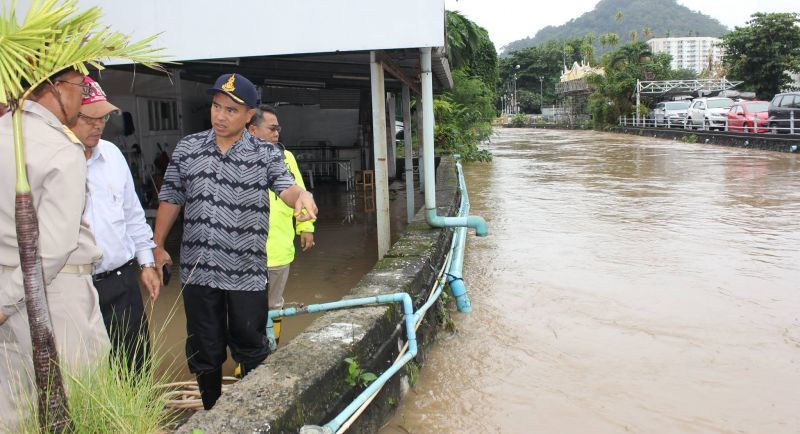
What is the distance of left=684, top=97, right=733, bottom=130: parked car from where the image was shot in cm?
2708

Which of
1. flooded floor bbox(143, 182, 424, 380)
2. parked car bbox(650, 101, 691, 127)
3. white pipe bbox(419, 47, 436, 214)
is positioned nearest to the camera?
flooded floor bbox(143, 182, 424, 380)

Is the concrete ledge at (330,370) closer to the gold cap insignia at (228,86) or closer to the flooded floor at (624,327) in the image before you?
the flooded floor at (624,327)

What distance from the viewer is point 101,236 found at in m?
2.96

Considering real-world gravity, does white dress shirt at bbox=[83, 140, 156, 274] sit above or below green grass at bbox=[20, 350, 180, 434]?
above

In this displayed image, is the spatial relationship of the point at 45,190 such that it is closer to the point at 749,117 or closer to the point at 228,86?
the point at 228,86

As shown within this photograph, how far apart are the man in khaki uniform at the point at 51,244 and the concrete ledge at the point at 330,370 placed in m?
0.53

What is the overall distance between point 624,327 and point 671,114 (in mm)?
30395

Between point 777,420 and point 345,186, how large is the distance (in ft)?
38.1

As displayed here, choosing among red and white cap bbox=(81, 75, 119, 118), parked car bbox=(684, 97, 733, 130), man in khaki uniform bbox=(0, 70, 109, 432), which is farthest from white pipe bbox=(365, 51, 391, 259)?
parked car bbox=(684, 97, 733, 130)

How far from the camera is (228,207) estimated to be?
313 centimetres

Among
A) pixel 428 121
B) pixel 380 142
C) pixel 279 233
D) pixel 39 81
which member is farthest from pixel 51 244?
pixel 428 121

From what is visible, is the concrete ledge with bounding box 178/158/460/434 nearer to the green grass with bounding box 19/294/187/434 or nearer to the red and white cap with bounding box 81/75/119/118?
the green grass with bounding box 19/294/187/434

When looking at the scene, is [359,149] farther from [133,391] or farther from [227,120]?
[133,391]

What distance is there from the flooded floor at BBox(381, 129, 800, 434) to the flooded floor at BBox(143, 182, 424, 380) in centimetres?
Answer: 119
